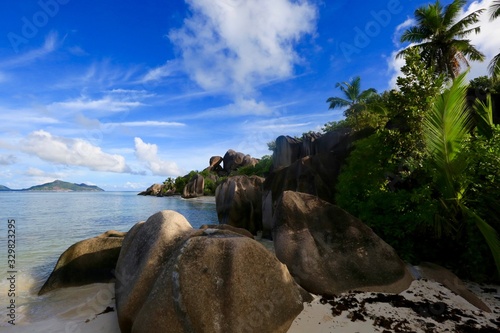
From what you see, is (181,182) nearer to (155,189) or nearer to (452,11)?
(155,189)

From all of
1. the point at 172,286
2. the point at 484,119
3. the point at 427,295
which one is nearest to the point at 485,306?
the point at 427,295

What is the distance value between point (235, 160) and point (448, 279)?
214 feet

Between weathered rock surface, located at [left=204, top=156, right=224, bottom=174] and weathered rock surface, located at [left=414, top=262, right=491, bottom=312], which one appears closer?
weathered rock surface, located at [left=414, top=262, right=491, bottom=312]

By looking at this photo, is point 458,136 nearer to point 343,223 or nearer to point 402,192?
point 402,192

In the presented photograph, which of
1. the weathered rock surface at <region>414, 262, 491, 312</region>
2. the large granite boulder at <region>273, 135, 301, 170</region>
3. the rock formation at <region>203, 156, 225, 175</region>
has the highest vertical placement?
the rock formation at <region>203, 156, 225, 175</region>

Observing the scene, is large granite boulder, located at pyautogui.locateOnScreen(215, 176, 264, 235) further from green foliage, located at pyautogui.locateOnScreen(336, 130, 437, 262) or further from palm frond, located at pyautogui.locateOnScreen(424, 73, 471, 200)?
palm frond, located at pyautogui.locateOnScreen(424, 73, 471, 200)

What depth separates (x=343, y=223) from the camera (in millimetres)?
5992

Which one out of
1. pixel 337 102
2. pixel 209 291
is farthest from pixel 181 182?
pixel 209 291

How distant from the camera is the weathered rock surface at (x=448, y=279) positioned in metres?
4.63

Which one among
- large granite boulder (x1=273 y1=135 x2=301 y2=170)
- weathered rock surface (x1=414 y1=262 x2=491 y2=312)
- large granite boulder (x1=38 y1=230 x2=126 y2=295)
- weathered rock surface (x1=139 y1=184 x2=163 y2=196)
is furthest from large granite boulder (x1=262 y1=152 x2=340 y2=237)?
weathered rock surface (x1=139 y1=184 x2=163 y2=196)

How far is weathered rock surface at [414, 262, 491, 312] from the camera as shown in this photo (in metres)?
4.63

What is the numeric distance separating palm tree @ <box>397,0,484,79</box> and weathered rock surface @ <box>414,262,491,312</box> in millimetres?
23035

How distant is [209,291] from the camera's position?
380 cm

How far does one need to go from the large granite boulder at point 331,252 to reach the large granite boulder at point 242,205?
8.71 meters
